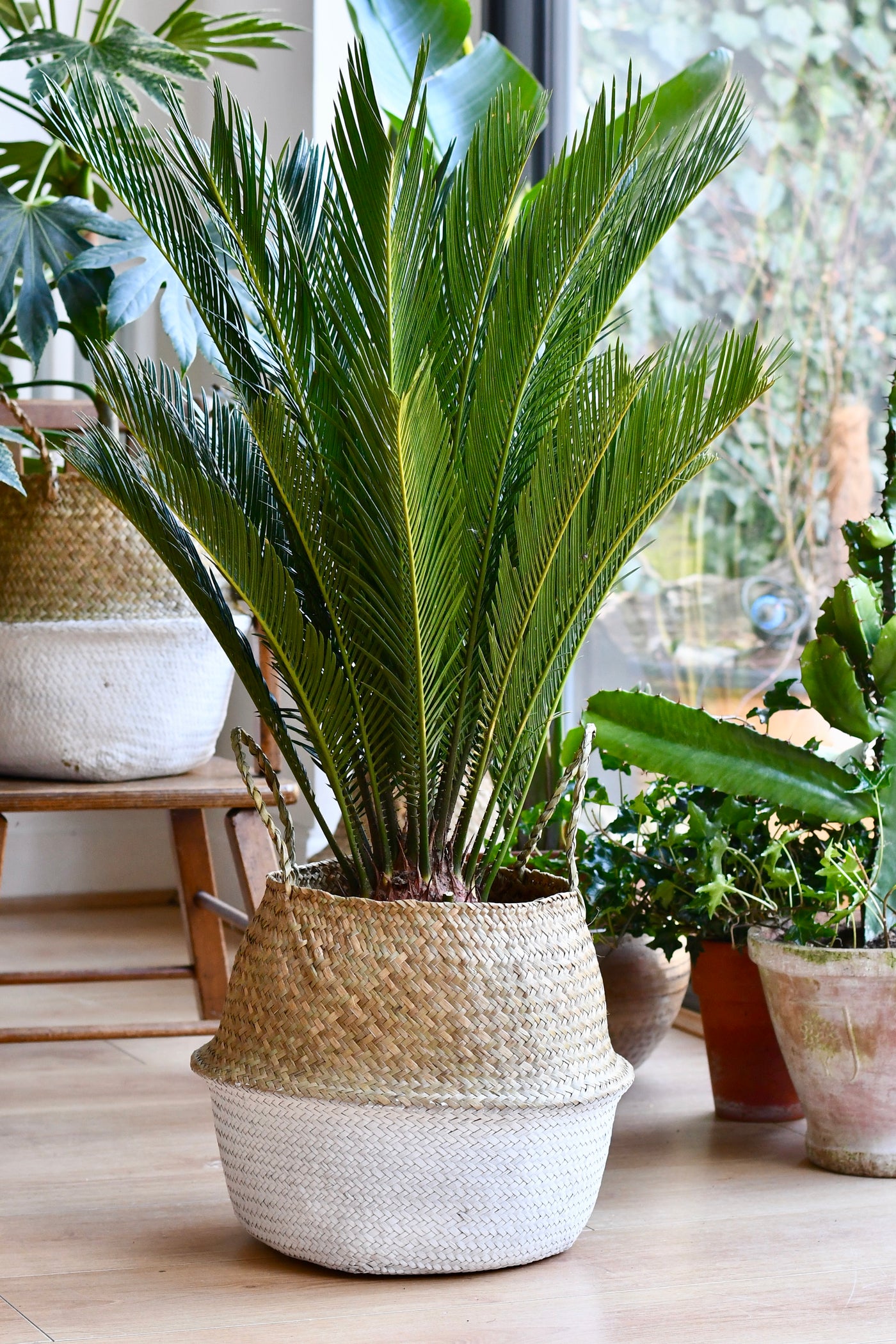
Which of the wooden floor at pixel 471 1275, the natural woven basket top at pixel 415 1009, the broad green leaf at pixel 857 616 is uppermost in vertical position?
the broad green leaf at pixel 857 616

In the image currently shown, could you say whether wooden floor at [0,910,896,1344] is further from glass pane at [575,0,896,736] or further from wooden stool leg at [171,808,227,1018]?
glass pane at [575,0,896,736]

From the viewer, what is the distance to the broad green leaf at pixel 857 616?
151cm

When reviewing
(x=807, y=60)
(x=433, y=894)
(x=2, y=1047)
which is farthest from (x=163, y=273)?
(x=2, y=1047)

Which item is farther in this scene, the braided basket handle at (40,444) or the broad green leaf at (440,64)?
the broad green leaf at (440,64)

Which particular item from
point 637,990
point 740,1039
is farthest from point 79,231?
point 740,1039

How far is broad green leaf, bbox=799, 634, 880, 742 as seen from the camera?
1489 mm

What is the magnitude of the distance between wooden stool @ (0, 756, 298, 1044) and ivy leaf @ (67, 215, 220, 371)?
1.67 ft

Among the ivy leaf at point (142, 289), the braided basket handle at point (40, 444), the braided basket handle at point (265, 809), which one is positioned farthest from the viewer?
the braided basket handle at point (40, 444)

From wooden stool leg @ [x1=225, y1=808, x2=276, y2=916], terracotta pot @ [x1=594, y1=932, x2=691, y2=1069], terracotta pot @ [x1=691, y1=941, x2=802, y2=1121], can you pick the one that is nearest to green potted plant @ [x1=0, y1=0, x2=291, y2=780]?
wooden stool leg @ [x1=225, y1=808, x2=276, y2=916]

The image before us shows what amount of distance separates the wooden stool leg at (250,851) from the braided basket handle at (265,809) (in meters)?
0.42

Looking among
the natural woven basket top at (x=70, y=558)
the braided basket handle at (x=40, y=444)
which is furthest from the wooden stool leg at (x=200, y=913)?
the braided basket handle at (x=40, y=444)

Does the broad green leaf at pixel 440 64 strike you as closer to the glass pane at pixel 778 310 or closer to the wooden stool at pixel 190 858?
the glass pane at pixel 778 310

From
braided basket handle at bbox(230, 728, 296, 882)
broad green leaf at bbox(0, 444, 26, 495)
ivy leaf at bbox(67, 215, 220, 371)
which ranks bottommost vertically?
braided basket handle at bbox(230, 728, 296, 882)

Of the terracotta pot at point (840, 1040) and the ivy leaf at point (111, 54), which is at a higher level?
the ivy leaf at point (111, 54)
